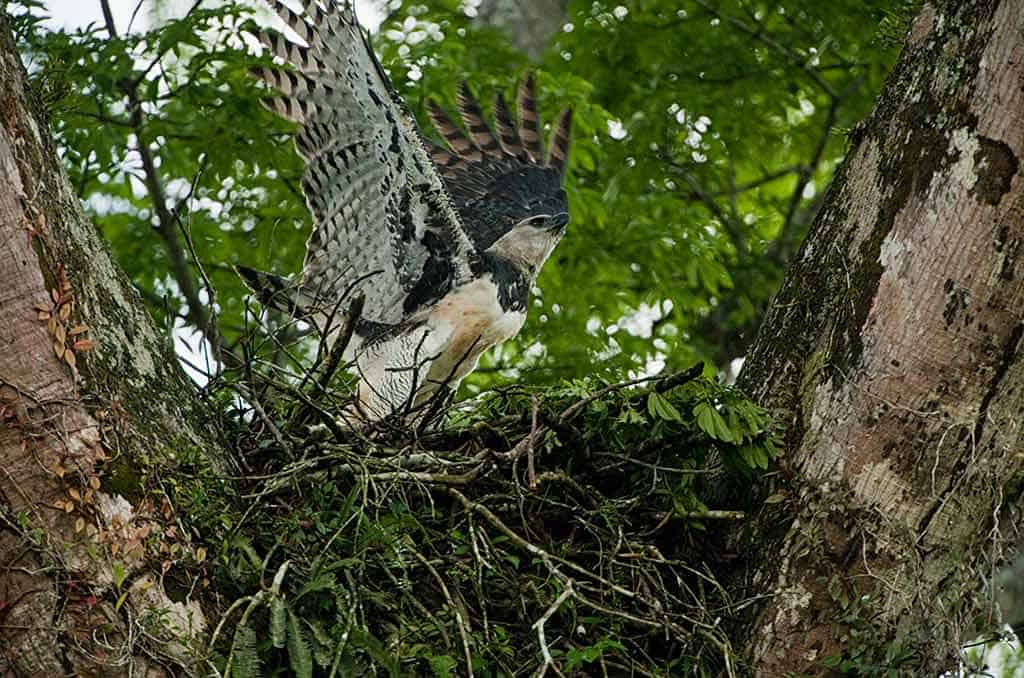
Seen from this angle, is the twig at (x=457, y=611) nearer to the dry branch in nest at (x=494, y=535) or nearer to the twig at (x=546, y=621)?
the dry branch in nest at (x=494, y=535)

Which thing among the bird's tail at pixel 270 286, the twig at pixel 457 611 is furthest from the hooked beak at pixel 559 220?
the twig at pixel 457 611

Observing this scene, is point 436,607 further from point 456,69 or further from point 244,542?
point 456,69

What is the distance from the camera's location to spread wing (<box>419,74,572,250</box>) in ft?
19.1

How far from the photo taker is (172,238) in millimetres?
7145

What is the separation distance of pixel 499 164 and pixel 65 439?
9.19 feet

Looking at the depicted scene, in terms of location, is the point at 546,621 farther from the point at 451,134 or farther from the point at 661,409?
the point at 451,134

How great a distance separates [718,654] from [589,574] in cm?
40

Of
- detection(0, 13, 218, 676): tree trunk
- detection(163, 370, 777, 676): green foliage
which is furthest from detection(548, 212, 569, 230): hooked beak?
detection(0, 13, 218, 676): tree trunk

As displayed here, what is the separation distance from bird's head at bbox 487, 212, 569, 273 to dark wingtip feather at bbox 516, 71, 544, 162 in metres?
0.44

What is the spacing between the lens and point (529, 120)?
6004mm

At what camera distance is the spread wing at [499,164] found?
5.81 meters

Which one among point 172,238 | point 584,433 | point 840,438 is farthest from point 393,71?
point 840,438

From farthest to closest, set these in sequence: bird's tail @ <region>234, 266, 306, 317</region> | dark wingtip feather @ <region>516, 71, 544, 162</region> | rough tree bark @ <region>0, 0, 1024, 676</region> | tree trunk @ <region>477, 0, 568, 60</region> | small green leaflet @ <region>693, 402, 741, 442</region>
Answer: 1. tree trunk @ <region>477, 0, 568, 60</region>
2. dark wingtip feather @ <region>516, 71, 544, 162</region>
3. bird's tail @ <region>234, 266, 306, 317</region>
4. small green leaflet @ <region>693, 402, 741, 442</region>
5. rough tree bark @ <region>0, 0, 1024, 676</region>

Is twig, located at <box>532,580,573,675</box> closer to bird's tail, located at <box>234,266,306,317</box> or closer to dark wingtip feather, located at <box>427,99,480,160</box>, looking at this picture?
bird's tail, located at <box>234,266,306,317</box>
